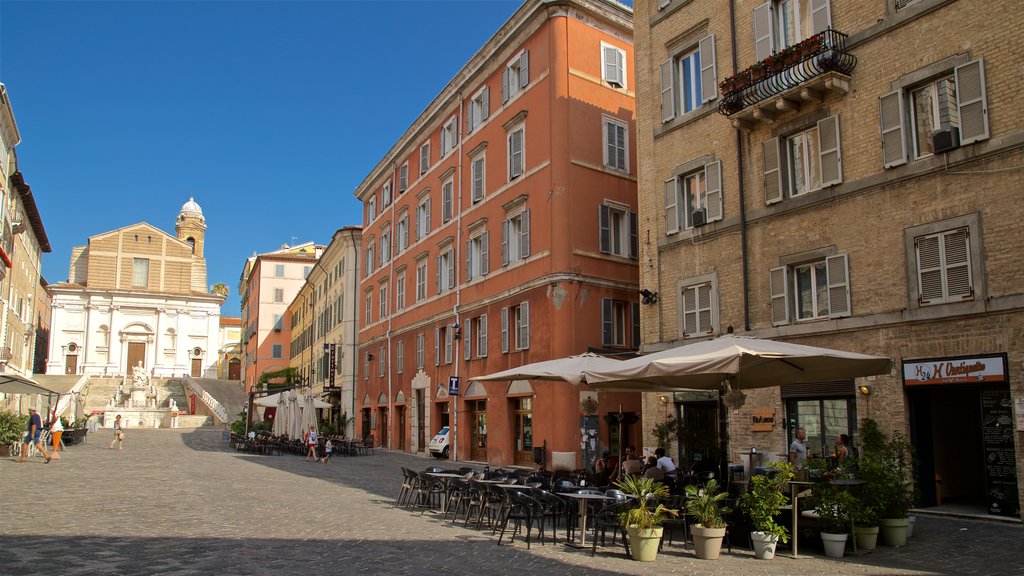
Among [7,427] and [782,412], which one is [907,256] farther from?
[7,427]

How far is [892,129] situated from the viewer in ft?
49.0

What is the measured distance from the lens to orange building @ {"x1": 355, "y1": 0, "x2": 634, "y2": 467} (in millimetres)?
24594

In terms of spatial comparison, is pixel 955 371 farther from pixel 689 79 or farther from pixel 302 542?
pixel 302 542

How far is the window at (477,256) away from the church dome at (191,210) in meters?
77.7

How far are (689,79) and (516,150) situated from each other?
8413mm

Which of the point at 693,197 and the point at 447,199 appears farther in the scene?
the point at 447,199

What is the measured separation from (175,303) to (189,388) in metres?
14.3

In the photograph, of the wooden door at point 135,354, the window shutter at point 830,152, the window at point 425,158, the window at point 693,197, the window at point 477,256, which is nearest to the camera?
the window shutter at point 830,152

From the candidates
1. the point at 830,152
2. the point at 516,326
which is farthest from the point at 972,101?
the point at 516,326

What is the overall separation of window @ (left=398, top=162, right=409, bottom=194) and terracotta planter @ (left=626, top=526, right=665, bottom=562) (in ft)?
102

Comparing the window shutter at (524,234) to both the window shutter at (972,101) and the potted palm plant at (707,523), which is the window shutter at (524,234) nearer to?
the window shutter at (972,101)

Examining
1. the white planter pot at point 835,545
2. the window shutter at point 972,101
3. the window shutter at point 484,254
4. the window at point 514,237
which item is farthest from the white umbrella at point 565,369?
the window shutter at point 484,254

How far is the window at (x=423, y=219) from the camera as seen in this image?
35997 mm

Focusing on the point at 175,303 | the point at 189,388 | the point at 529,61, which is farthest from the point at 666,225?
the point at 175,303
